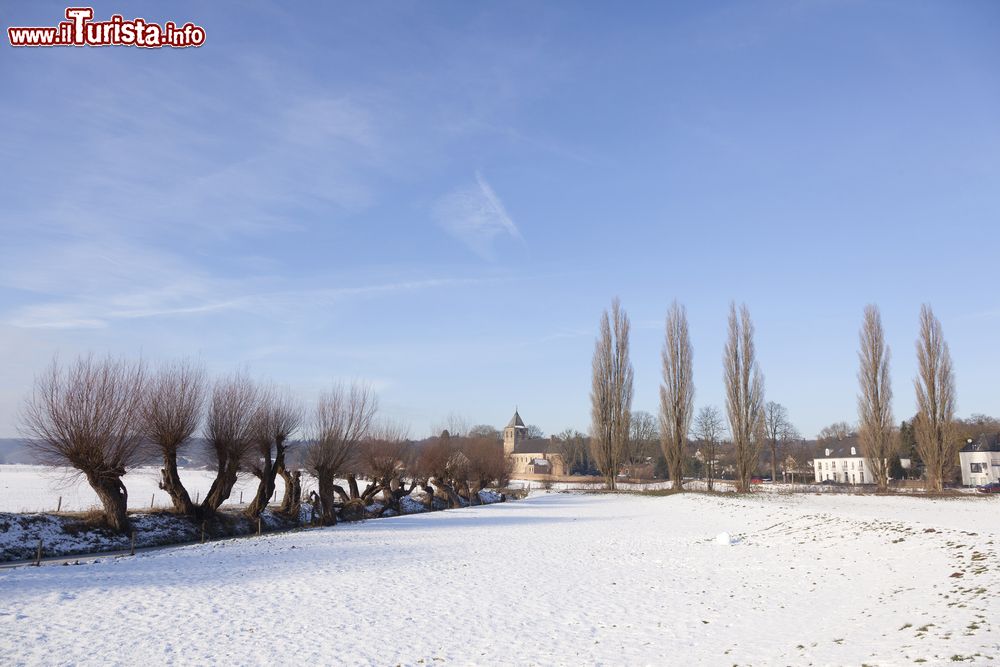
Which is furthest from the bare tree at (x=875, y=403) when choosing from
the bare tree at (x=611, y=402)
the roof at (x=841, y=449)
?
the roof at (x=841, y=449)

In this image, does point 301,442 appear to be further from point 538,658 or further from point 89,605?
point 538,658

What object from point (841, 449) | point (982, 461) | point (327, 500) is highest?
point (327, 500)

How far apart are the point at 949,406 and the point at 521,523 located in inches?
1329

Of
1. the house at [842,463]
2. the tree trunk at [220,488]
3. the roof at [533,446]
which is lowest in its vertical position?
the house at [842,463]

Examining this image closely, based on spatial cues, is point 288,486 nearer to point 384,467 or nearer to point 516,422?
point 384,467

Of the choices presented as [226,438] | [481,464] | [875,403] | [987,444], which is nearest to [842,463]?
[987,444]

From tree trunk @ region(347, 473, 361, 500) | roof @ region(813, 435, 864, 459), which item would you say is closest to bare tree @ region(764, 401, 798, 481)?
roof @ region(813, 435, 864, 459)

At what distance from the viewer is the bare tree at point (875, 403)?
47.8 meters

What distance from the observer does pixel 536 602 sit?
1310cm

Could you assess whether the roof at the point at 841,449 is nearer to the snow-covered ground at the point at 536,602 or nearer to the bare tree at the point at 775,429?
the bare tree at the point at 775,429

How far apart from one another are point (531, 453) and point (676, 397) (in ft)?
278

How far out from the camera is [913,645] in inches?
334

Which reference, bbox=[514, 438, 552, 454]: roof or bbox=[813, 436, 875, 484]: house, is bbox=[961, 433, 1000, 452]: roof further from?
bbox=[514, 438, 552, 454]: roof

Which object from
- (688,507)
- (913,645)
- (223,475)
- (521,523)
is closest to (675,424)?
(688,507)
